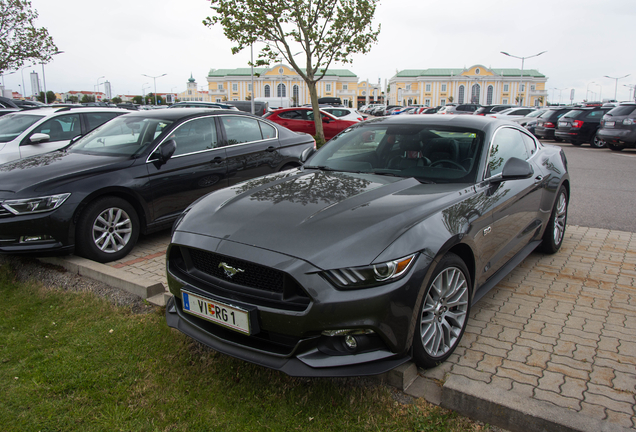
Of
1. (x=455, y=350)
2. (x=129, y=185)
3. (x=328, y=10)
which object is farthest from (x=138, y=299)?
(x=328, y=10)

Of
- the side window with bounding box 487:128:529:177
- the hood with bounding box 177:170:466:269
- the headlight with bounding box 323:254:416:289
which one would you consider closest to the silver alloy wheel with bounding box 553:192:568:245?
the side window with bounding box 487:128:529:177

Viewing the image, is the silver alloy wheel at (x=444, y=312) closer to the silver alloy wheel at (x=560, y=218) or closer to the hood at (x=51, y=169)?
the silver alloy wheel at (x=560, y=218)

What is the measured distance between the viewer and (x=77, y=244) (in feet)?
15.3

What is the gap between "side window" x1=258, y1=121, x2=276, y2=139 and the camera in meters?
6.76

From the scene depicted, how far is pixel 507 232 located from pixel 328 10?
17.8m

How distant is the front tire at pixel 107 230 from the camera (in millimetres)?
4691

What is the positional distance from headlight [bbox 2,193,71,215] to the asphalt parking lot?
840 millimetres

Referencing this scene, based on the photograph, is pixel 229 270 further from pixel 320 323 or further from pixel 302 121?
pixel 302 121

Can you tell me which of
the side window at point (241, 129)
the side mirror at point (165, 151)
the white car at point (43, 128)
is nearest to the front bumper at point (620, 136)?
the side window at point (241, 129)

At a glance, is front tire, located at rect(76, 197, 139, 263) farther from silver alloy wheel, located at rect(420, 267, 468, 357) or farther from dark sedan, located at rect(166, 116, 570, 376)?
silver alloy wheel, located at rect(420, 267, 468, 357)

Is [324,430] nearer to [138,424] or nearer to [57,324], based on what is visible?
[138,424]

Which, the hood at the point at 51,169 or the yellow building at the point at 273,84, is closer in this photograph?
the hood at the point at 51,169

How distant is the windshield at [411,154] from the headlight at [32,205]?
2.41m

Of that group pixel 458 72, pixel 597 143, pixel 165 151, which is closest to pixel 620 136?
pixel 597 143
